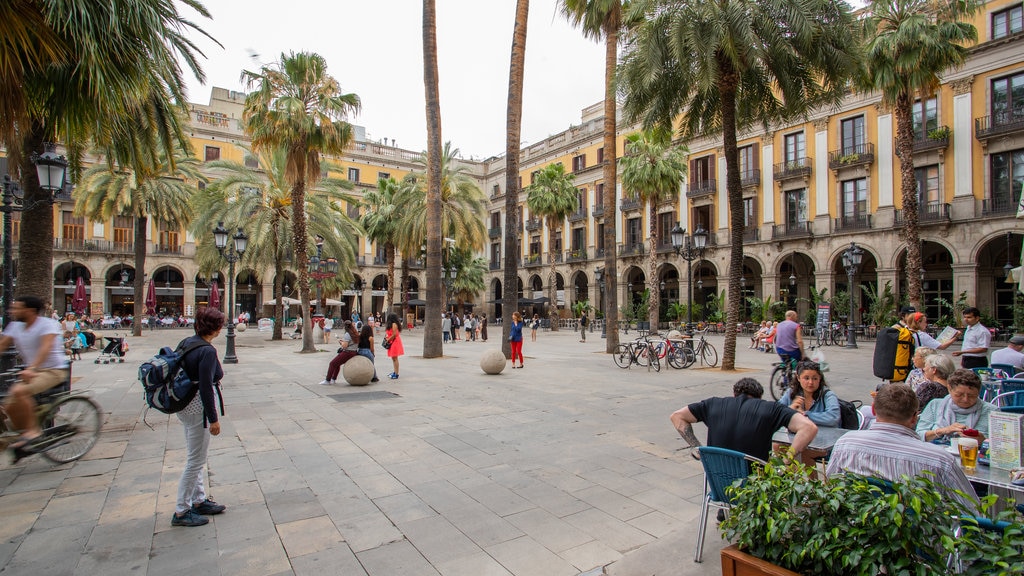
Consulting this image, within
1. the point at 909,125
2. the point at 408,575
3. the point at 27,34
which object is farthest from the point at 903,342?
the point at 909,125

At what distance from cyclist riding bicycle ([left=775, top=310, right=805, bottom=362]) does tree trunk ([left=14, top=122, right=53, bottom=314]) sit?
435 inches

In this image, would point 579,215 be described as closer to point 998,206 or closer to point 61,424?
point 998,206

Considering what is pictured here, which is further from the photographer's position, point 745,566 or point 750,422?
point 750,422

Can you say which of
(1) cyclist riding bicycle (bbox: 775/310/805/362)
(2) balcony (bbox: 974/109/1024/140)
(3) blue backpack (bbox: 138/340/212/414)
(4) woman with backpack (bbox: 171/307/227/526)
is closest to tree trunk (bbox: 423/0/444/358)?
(1) cyclist riding bicycle (bbox: 775/310/805/362)

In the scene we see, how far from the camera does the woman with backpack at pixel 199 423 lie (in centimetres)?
407

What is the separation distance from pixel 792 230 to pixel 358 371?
28957 millimetres

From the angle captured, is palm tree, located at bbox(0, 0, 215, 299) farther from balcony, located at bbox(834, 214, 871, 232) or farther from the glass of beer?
balcony, located at bbox(834, 214, 871, 232)

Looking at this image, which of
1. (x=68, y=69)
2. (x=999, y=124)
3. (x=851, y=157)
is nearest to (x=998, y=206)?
(x=999, y=124)

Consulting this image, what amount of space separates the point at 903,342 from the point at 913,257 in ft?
47.6

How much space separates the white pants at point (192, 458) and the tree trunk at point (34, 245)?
5188 millimetres

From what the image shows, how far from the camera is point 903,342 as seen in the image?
7.04m

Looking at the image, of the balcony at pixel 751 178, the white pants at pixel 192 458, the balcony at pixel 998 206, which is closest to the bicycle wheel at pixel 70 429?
the white pants at pixel 192 458

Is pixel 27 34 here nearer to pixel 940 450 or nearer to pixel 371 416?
pixel 371 416

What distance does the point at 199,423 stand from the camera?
418cm
